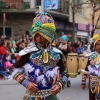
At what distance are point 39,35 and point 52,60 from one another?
1.18ft

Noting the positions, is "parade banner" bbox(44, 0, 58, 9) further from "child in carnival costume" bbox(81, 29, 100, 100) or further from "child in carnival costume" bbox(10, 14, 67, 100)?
"child in carnival costume" bbox(10, 14, 67, 100)

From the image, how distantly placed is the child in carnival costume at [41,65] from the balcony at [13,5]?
21122 millimetres

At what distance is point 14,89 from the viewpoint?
33.1 feet

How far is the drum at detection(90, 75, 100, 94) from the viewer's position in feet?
18.9

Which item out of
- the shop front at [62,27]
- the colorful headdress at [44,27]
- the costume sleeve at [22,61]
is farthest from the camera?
the shop front at [62,27]

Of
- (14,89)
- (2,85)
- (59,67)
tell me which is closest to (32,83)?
(59,67)

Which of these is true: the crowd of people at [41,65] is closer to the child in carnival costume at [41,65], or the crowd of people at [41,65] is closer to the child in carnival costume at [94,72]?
the child in carnival costume at [41,65]

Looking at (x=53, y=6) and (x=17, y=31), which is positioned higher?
(x=53, y=6)

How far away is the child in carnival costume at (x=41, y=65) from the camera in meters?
3.93

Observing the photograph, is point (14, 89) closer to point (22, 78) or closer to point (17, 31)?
point (22, 78)

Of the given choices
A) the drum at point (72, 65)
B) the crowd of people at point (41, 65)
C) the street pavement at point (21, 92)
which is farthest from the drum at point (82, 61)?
the crowd of people at point (41, 65)

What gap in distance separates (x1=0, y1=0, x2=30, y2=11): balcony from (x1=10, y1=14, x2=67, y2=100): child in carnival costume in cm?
2112

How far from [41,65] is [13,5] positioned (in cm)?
2198

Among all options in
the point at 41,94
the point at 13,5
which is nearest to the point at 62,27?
the point at 13,5
